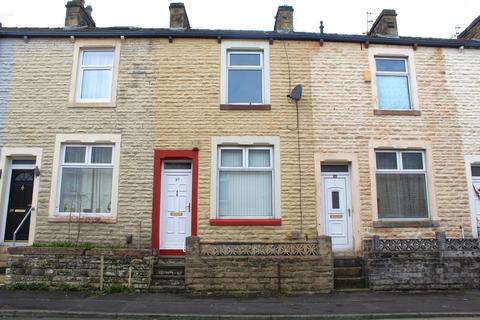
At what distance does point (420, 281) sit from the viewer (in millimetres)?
10164

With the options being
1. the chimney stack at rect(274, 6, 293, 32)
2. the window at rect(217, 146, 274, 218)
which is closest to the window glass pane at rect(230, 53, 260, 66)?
the chimney stack at rect(274, 6, 293, 32)

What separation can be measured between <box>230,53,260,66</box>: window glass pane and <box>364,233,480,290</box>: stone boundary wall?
233 inches

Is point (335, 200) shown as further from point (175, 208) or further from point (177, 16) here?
point (177, 16)

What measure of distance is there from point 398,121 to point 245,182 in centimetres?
462

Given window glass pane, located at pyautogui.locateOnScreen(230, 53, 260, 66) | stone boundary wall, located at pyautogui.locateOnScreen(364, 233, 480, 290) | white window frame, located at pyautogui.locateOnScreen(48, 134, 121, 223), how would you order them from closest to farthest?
stone boundary wall, located at pyautogui.locateOnScreen(364, 233, 480, 290)
white window frame, located at pyautogui.locateOnScreen(48, 134, 121, 223)
window glass pane, located at pyautogui.locateOnScreen(230, 53, 260, 66)

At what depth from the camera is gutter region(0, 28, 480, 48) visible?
480 inches

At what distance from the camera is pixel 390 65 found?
41.5 ft

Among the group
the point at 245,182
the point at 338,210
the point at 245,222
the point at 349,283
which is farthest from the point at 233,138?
the point at 349,283

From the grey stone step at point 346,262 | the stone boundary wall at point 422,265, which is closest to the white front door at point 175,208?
the grey stone step at point 346,262

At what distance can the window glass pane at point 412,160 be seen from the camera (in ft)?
39.3

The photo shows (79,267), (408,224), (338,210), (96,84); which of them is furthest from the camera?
(96,84)

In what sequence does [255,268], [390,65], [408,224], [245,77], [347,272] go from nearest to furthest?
[255,268] → [347,272] → [408,224] → [245,77] → [390,65]

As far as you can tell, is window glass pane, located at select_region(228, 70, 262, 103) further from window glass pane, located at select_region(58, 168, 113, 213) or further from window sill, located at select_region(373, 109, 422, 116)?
window glass pane, located at select_region(58, 168, 113, 213)

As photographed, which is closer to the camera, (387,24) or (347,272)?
(347,272)
